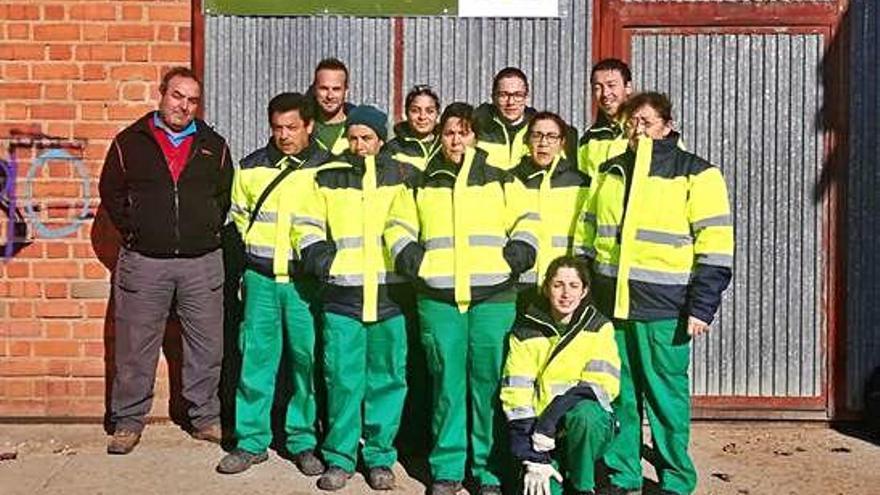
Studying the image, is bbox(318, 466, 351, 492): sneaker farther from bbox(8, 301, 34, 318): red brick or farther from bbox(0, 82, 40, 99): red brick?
bbox(0, 82, 40, 99): red brick

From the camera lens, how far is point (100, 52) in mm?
7418

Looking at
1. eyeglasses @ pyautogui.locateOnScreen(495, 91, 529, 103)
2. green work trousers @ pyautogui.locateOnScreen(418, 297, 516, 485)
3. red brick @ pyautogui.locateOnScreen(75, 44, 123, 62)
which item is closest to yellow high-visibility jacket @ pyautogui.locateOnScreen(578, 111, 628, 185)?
eyeglasses @ pyautogui.locateOnScreen(495, 91, 529, 103)

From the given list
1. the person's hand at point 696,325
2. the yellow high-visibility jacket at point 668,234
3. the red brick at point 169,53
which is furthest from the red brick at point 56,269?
the person's hand at point 696,325

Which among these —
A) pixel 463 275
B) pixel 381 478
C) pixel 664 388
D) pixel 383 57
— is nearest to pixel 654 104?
pixel 463 275

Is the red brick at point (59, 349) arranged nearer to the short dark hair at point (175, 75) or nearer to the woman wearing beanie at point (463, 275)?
the short dark hair at point (175, 75)

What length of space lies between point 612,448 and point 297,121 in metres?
2.32

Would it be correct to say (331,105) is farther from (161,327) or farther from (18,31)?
(18,31)

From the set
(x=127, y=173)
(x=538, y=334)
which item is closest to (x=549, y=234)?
(x=538, y=334)

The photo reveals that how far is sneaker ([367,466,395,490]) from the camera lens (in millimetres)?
6348

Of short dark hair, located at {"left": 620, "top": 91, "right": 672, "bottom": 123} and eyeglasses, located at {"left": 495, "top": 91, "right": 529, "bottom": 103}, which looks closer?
short dark hair, located at {"left": 620, "top": 91, "right": 672, "bottom": 123}

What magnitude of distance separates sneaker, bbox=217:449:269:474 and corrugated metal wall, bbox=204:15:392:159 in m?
1.82

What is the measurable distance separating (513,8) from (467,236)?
1917 millimetres

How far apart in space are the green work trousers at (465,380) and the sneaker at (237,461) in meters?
1.05

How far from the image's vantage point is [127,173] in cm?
686
